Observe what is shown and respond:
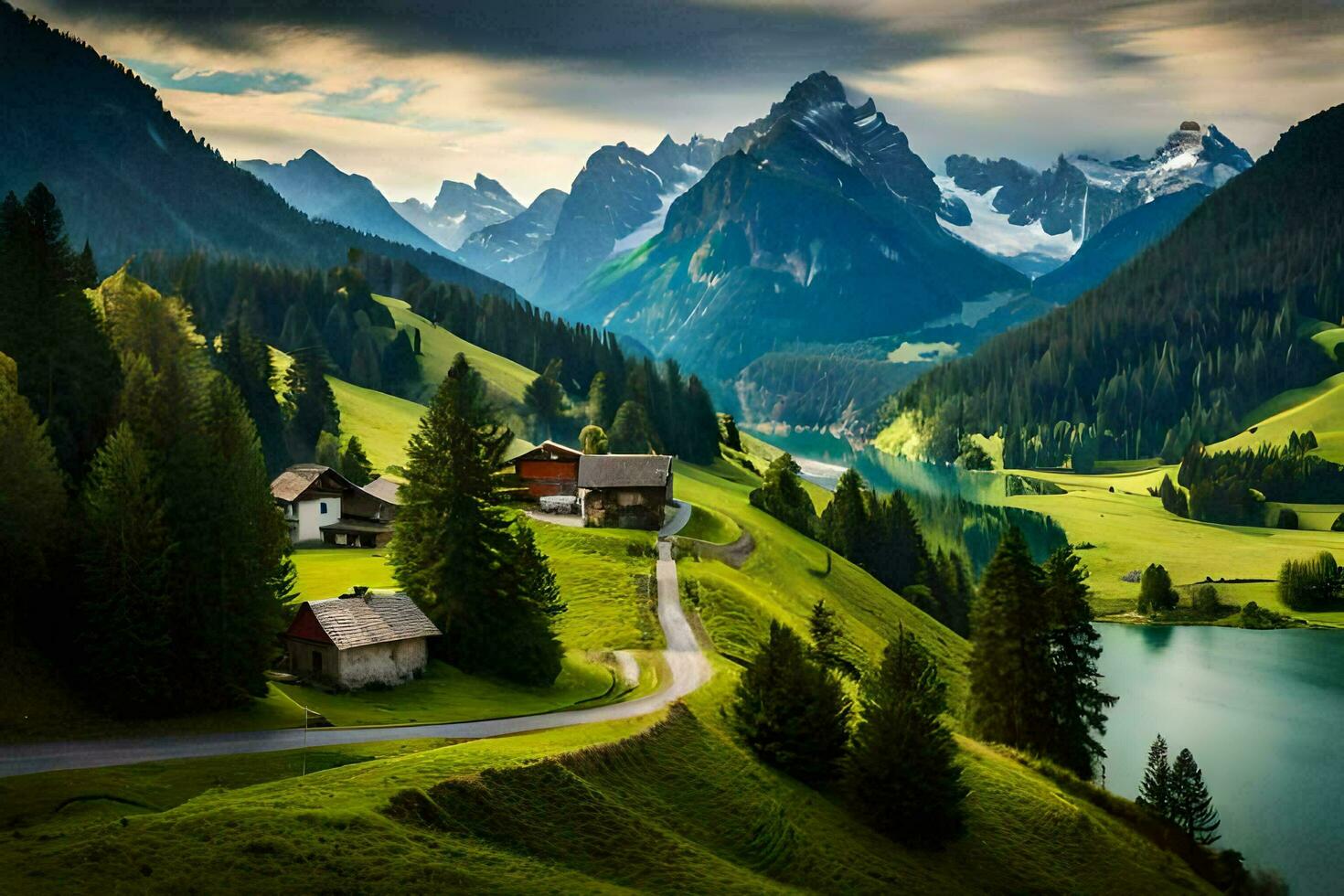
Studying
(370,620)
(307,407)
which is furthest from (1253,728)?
(307,407)

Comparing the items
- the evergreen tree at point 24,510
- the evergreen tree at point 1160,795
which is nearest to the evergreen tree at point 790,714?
the evergreen tree at point 1160,795

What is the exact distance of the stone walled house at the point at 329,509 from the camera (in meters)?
90.4

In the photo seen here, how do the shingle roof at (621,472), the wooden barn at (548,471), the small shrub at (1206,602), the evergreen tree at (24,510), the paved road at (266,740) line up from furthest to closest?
the small shrub at (1206,602), the wooden barn at (548,471), the shingle roof at (621,472), the evergreen tree at (24,510), the paved road at (266,740)

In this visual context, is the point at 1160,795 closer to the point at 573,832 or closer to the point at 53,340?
the point at 573,832

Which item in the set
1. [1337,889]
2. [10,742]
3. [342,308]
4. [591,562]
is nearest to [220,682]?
[10,742]

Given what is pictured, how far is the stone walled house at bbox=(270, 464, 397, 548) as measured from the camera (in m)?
90.4

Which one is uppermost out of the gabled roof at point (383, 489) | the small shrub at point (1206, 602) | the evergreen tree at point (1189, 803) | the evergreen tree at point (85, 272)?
the evergreen tree at point (85, 272)

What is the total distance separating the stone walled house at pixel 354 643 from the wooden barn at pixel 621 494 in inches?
1613

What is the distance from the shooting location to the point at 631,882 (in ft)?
97.7

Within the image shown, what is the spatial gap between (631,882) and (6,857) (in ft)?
48.0

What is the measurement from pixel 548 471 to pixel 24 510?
212 feet

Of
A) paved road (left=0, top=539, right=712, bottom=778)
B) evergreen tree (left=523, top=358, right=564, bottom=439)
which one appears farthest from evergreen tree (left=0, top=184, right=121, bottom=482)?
evergreen tree (left=523, top=358, right=564, bottom=439)

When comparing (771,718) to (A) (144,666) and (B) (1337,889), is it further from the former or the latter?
(B) (1337,889)

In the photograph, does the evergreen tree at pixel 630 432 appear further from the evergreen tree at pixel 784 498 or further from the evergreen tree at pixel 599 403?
the evergreen tree at pixel 784 498
